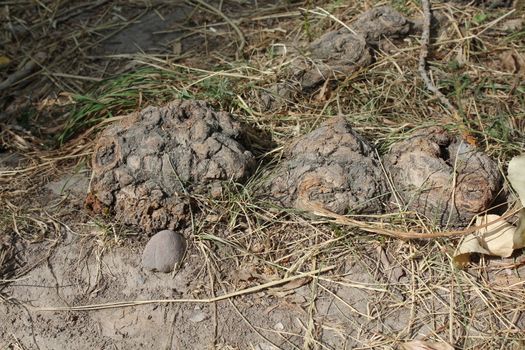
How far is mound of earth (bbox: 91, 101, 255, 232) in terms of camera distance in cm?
269

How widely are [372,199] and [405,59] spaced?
1.02 m

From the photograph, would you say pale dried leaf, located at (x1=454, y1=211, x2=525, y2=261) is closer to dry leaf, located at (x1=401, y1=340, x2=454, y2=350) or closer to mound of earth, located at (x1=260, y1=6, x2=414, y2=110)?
dry leaf, located at (x1=401, y1=340, x2=454, y2=350)

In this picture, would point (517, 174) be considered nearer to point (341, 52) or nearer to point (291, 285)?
point (291, 285)

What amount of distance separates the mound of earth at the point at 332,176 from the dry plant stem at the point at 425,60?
0.53 metres

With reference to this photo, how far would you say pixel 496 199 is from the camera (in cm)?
273

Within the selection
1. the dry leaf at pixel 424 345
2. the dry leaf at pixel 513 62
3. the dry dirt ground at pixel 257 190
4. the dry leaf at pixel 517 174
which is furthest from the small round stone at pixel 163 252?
the dry leaf at pixel 513 62

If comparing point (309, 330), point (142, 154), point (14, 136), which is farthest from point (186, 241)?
point (14, 136)

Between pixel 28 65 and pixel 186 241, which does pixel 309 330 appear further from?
pixel 28 65

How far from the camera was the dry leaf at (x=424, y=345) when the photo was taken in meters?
2.31

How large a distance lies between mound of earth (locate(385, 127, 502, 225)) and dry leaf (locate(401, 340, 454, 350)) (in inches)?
19.5

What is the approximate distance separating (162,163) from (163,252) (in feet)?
1.15

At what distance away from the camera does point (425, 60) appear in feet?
11.2

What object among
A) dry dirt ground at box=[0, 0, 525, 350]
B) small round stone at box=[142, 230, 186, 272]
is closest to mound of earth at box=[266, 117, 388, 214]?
dry dirt ground at box=[0, 0, 525, 350]

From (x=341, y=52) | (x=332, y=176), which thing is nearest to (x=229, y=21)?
(x=341, y=52)
